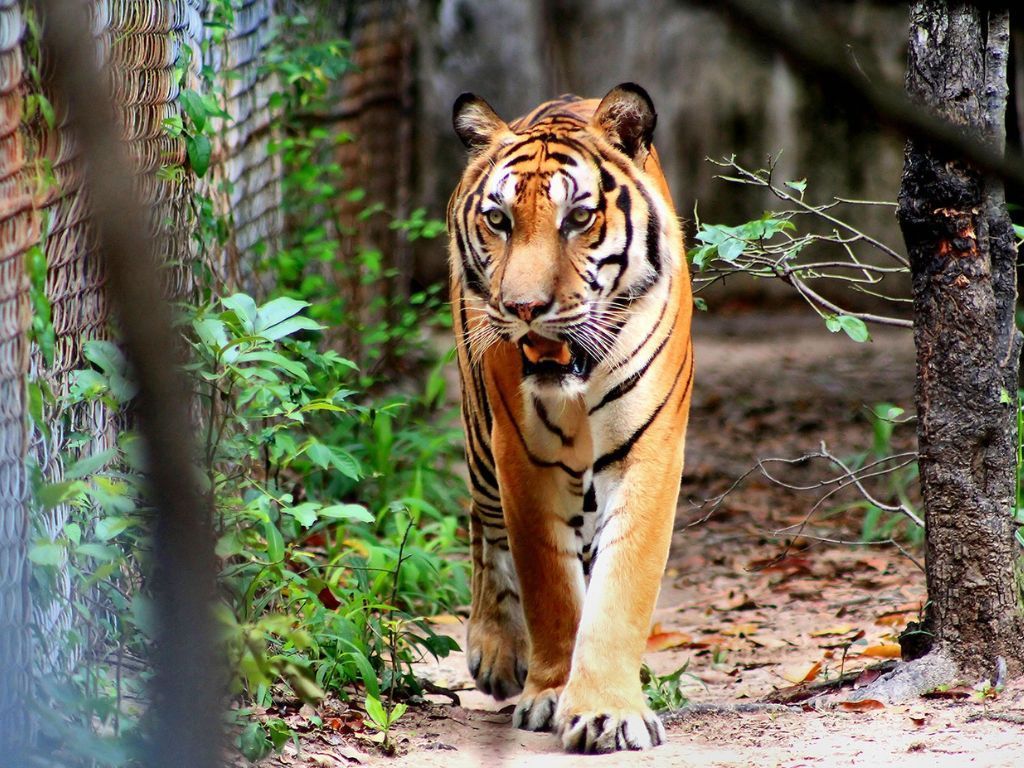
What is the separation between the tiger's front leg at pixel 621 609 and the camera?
3.15m

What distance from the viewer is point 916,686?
10.6 feet

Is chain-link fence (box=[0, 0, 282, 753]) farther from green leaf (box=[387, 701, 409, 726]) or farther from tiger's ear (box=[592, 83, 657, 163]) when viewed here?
tiger's ear (box=[592, 83, 657, 163])

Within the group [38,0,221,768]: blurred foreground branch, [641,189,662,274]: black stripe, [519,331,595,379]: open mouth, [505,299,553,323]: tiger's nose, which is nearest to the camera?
[38,0,221,768]: blurred foreground branch

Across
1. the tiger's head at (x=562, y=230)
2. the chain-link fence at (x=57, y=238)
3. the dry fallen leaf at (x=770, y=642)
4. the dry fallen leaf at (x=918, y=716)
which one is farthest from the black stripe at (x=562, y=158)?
the dry fallen leaf at (x=770, y=642)

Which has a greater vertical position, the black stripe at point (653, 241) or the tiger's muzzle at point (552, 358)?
the black stripe at point (653, 241)

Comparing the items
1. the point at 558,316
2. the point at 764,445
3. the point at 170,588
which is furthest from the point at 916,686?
the point at 764,445

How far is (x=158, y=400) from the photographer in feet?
1.94

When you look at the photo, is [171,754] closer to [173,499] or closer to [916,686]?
[173,499]

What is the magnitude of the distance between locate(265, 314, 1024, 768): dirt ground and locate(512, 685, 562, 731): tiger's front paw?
0.04 metres

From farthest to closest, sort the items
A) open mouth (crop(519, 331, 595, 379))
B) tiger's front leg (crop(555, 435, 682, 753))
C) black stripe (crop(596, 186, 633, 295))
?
black stripe (crop(596, 186, 633, 295)) → open mouth (crop(519, 331, 595, 379)) → tiger's front leg (crop(555, 435, 682, 753))

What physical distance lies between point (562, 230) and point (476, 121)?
1.93 feet

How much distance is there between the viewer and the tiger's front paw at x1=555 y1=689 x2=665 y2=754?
10.3 feet

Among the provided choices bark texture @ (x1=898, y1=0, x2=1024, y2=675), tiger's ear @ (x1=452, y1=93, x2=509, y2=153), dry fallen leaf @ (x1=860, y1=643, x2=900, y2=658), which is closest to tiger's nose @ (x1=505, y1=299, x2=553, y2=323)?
tiger's ear @ (x1=452, y1=93, x2=509, y2=153)

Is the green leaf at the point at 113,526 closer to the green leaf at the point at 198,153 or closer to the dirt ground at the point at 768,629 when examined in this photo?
the dirt ground at the point at 768,629
